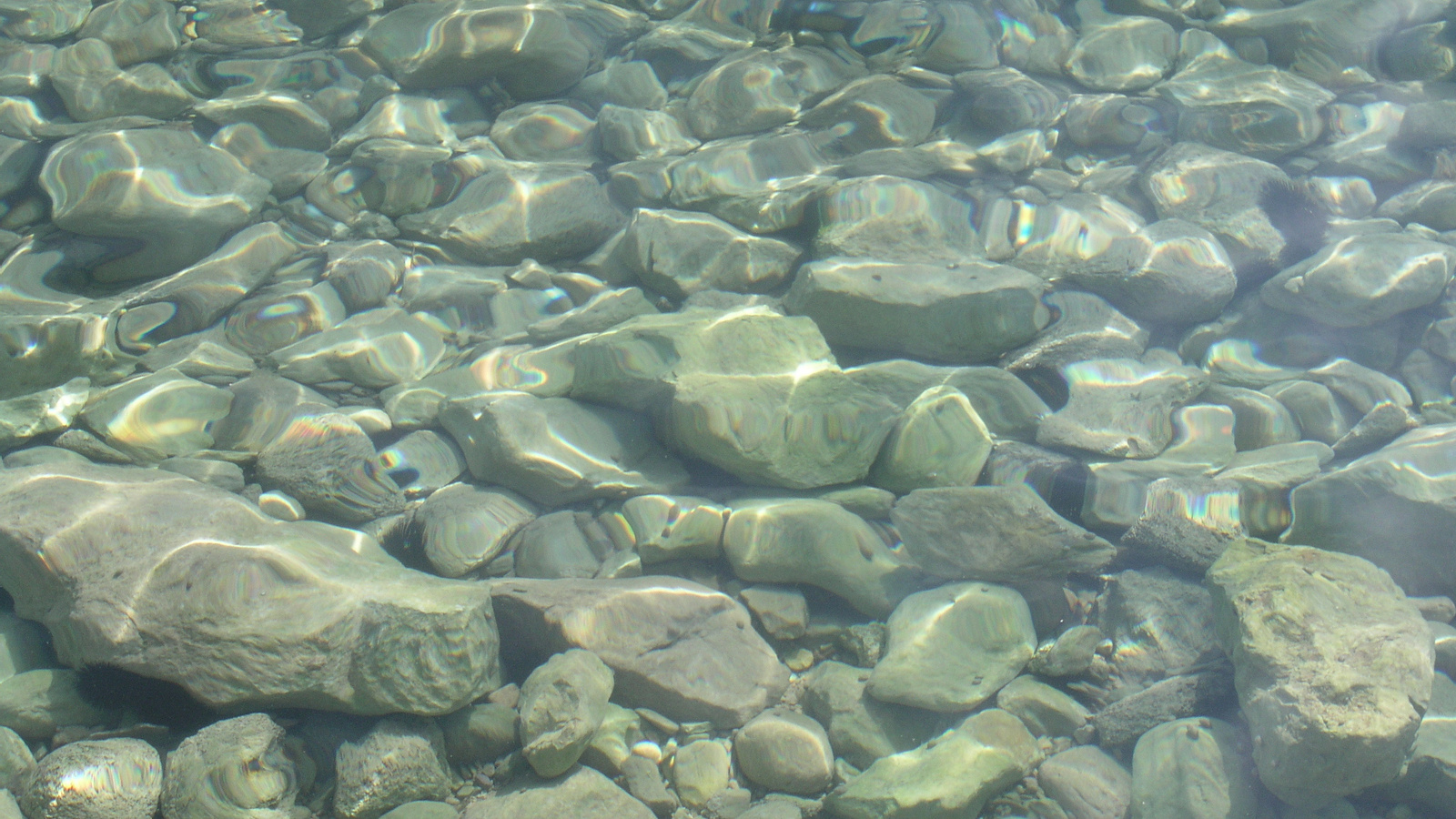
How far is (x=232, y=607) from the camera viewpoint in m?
2.43

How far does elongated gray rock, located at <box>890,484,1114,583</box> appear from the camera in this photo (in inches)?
109

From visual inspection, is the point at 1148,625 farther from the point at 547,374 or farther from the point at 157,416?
the point at 157,416

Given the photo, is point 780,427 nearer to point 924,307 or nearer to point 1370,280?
point 924,307

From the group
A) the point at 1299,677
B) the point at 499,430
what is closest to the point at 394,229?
the point at 499,430

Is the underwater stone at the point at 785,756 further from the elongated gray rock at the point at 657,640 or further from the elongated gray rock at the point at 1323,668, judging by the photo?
the elongated gray rock at the point at 1323,668

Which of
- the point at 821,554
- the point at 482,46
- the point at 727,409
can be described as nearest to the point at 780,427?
the point at 727,409

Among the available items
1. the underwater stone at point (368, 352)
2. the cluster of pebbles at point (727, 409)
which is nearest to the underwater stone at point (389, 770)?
the cluster of pebbles at point (727, 409)

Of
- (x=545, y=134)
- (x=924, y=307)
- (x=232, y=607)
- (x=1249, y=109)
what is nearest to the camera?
(x=232, y=607)

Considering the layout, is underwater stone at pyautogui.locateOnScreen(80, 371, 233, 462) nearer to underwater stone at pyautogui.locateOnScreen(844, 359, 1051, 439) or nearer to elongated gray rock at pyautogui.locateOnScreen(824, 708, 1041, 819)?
underwater stone at pyautogui.locateOnScreen(844, 359, 1051, 439)

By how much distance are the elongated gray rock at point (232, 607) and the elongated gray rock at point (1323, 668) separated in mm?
1986

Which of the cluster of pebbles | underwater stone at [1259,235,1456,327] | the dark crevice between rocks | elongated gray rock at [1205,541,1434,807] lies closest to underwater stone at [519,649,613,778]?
the cluster of pebbles

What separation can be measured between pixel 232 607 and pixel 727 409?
5.27 ft

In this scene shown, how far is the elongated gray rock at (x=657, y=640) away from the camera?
259cm

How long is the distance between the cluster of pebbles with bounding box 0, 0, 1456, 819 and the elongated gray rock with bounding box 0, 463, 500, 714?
13 millimetres
